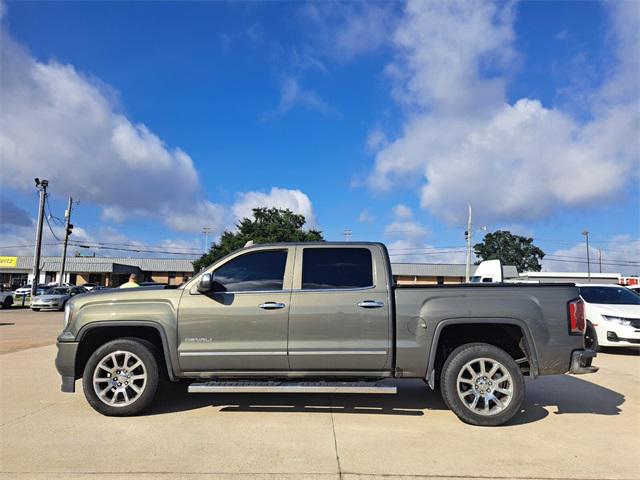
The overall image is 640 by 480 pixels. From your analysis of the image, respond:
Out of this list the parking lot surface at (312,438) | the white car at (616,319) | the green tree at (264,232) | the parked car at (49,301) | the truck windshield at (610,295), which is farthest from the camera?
→ the green tree at (264,232)

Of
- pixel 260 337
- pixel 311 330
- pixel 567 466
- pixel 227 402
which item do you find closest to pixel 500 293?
pixel 567 466

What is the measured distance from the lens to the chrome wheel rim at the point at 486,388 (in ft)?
15.9

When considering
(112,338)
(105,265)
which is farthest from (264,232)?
(112,338)

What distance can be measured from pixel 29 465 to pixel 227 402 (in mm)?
2290

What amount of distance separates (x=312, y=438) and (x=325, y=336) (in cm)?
102

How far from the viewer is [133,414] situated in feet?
16.6

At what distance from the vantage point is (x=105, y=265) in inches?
A: 2367

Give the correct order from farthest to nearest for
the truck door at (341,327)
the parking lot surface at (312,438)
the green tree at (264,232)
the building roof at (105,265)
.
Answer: the building roof at (105,265), the green tree at (264,232), the truck door at (341,327), the parking lot surface at (312,438)

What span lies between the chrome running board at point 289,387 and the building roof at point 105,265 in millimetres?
60967

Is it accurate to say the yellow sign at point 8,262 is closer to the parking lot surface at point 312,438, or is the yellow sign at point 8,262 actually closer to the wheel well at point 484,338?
the parking lot surface at point 312,438

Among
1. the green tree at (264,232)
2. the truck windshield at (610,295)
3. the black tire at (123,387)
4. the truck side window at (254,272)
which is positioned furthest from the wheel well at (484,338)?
the green tree at (264,232)

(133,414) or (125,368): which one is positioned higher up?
(125,368)

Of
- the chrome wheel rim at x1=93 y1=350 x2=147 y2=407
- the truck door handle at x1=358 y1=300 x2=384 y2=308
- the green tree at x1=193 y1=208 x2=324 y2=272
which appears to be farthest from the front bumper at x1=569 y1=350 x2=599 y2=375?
the green tree at x1=193 y1=208 x2=324 y2=272

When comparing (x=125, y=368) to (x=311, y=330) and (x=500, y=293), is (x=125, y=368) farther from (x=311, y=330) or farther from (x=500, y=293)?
(x=500, y=293)
